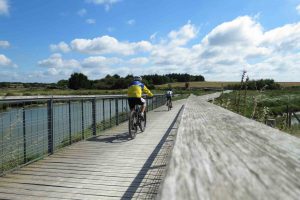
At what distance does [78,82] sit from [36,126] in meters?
110

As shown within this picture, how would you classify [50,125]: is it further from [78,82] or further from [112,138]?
[78,82]

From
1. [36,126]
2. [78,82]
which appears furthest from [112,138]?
[78,82]

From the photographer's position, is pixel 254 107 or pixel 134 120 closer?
pixel 254 107

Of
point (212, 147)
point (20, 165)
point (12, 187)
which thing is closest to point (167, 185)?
point (212, 147)

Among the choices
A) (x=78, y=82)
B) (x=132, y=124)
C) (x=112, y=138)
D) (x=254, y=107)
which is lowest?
(x=112, y=138)

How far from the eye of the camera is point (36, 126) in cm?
693

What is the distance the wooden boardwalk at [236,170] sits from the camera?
99 cm

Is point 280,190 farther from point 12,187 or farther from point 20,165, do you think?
point 20,165

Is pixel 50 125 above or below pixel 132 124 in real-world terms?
above

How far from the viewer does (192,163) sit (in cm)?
140

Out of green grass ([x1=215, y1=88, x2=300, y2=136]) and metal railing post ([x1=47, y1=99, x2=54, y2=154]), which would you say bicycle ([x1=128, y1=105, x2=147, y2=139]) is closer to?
green grass ([x1=215, y1=88, x2=300, y2=136])

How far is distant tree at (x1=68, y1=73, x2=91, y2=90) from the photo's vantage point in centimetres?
11400

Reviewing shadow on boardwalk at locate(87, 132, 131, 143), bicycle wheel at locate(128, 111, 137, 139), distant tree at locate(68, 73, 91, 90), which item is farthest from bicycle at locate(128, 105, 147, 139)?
distant tree at locate(68, 73, 91, 90)

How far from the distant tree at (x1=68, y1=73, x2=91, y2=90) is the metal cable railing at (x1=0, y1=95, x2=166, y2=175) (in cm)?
10590
